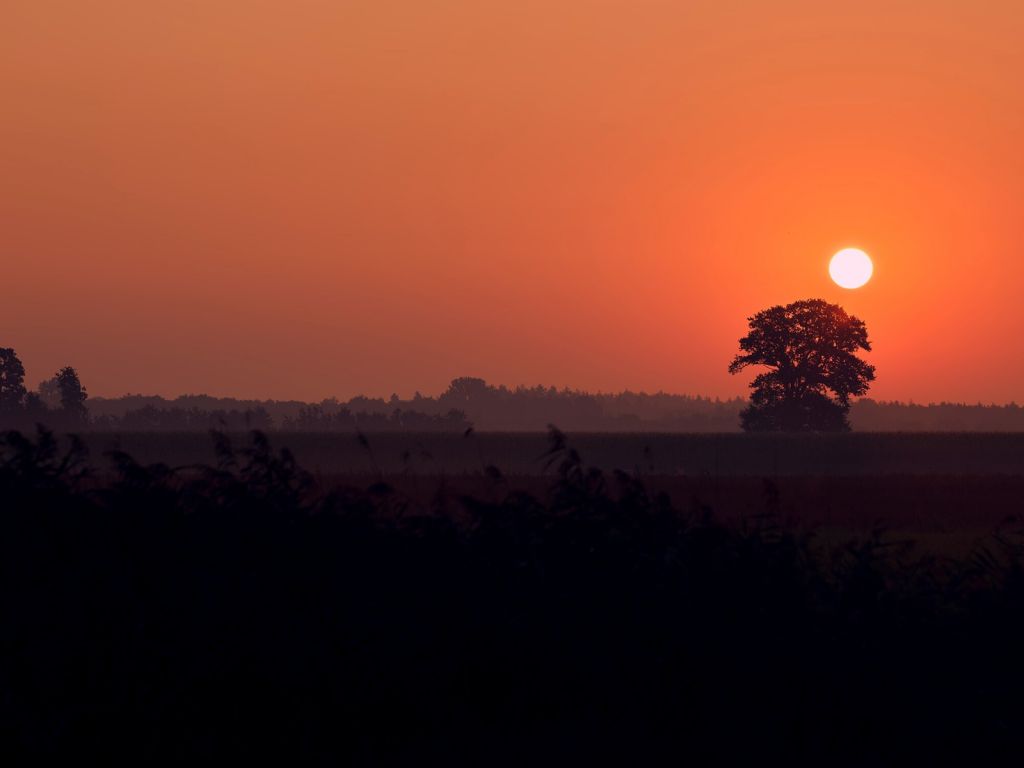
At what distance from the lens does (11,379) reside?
116 metres

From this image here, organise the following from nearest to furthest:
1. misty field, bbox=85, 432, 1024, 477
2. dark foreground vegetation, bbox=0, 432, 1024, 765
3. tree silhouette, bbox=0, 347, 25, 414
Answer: dark foreground vegetation, bbox=0, 432, 1024, 765, misty field, bbox=85, 432, 1024, 477, tree silhouette, bbox=0, 347, 25, 414

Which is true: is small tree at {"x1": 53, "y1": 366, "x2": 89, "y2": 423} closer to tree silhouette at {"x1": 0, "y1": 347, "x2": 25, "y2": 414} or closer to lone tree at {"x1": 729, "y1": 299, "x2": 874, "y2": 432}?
tree silhouette at {"x1": 0, "y1": 347, "x2": 25, "y2": 414}

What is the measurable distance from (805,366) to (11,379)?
74.5m

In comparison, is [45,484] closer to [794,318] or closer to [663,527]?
[663,527]

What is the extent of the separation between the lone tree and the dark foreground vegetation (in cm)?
6783

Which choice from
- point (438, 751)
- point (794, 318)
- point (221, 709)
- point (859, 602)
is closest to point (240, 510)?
point (221, 709)

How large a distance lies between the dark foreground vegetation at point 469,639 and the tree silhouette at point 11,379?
112215 millimetres

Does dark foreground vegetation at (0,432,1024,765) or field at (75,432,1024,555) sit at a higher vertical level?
field at (75,432,1024,555)

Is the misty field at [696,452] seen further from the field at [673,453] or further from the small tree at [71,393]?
the small tree at [71,393]

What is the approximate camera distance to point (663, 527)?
11281 millimetres

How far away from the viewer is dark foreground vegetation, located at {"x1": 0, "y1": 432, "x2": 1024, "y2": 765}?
8.88m

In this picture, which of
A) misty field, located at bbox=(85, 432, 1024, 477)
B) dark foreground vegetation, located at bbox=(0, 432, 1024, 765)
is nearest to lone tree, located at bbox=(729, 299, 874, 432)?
misty field, located at bbox=(85, 432, 1024, 477)

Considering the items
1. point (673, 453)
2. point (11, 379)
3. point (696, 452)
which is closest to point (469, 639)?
point (696, 452)

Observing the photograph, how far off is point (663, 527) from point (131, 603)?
15.0 feet
